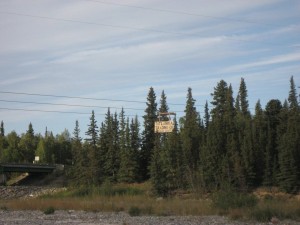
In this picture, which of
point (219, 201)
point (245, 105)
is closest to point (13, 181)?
point (245, 105)

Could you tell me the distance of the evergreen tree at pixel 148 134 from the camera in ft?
356

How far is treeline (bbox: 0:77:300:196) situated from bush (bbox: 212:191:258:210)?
1940 centimetres

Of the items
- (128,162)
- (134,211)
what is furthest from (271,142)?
(134,211)

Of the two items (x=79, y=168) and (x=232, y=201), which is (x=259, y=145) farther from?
(x=232, y=201)

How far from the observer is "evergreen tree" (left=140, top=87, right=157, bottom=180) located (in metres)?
108

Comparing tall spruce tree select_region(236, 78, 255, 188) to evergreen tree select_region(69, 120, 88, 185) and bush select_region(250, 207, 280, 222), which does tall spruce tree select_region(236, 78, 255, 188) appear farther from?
bush select_region(250, 207, 280, 222)

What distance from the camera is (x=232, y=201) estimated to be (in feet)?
113

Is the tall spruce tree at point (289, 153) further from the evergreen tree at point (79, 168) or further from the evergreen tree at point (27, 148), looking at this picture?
the evergreen tree at point (27, 148)

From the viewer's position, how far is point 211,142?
281ft

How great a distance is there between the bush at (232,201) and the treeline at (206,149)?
19.4 meters

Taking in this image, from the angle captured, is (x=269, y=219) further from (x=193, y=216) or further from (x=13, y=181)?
(x=13, y=181)

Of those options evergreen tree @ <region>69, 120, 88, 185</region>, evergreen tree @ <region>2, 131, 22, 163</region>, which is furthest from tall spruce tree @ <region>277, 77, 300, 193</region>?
evergreen tree @ <region>2, 131, 22, 163</region>

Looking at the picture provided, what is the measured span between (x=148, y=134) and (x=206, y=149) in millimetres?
27429

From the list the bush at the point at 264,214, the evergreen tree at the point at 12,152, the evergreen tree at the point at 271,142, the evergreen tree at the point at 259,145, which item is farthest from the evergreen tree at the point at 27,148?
the bush at the point at 264,214
